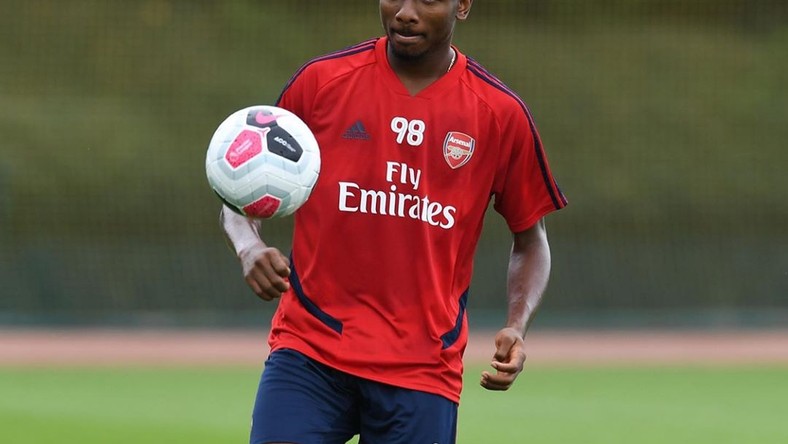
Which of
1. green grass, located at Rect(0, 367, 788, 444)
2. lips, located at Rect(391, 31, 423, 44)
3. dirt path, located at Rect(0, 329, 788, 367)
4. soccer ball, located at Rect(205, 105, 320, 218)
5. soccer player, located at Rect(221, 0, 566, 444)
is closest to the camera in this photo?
soccer ball, located at Rect(205, 105, 320, 218)

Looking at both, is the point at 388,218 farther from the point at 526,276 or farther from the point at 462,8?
the point at 462,8

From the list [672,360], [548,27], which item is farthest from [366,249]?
[548,27]

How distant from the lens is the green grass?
10.3m

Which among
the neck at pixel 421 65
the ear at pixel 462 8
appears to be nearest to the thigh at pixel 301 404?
the neck at pixel 421 65

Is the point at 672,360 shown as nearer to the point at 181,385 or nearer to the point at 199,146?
the point at 181,385

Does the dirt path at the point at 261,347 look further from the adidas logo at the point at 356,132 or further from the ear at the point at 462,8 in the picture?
the adidas logo at the point at 356,132

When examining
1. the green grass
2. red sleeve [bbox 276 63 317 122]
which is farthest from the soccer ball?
the green grass

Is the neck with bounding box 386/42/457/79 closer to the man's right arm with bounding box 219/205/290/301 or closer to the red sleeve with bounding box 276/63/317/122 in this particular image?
the red sleeve with bounding box 276/63/317/122

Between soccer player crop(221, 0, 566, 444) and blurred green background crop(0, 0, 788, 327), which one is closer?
soccer player crop(221, 0, 566, 444)

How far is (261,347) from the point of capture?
680 inches

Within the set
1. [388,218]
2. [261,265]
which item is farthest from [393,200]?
[261,265]

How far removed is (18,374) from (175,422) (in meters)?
3.96

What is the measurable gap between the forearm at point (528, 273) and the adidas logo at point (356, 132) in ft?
2.60

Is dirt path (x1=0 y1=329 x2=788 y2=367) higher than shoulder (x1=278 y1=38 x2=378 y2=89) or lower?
lower
